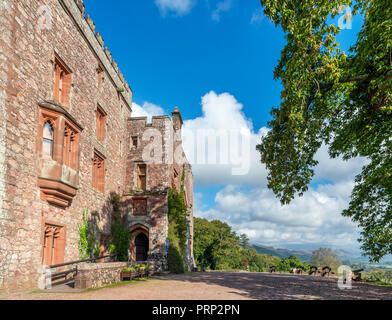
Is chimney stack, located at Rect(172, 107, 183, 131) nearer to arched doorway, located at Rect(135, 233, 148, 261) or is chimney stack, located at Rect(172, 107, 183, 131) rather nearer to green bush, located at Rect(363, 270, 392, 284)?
arched doorway, located at Rect(135, 233, 148, 261)

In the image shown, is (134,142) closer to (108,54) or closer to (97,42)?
(108,54)

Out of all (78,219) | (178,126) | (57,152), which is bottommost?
(78,219)

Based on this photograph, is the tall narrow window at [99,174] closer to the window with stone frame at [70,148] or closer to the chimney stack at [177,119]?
the window with stone frame at [70,148]

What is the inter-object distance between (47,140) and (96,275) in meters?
5.49

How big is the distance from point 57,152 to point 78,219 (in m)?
4.00

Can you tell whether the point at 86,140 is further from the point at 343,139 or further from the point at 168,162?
the point at 343,139

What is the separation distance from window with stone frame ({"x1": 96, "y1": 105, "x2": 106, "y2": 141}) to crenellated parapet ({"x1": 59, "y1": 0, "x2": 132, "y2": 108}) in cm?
291

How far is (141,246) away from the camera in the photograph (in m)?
21.0

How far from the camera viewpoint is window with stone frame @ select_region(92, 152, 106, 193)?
1775cm

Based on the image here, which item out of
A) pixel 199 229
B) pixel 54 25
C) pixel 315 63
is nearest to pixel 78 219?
pixel 54 25

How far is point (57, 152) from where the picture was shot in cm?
1210

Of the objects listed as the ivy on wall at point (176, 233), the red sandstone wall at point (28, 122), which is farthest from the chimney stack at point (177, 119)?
the red sandstone wall at point (28, 122)
